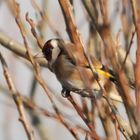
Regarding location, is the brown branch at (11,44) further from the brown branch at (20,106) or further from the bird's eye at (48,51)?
the brown branch at (20,106)

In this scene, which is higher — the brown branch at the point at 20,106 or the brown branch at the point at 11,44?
the brown branch at the point at 11,44

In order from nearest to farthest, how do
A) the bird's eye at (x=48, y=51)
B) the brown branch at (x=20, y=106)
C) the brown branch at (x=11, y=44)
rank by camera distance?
the brown branch at (x=20, y=106) < the brown branch at (x=11, y=44) < the bird's eye at (x=48, y=51)

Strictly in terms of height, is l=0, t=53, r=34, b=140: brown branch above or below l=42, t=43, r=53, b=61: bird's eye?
below

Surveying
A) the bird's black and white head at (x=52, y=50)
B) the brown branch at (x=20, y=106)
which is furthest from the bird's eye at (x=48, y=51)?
the brown branch at (x=20, y=106)

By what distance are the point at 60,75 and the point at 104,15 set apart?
189 centimetres

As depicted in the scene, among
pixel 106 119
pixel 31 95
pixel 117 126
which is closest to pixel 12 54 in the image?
pixel 31 95

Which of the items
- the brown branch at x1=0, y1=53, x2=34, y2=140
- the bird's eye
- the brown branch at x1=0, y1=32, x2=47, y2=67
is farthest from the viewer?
the bird's eye

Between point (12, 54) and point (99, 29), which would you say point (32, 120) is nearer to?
point (12, 54)

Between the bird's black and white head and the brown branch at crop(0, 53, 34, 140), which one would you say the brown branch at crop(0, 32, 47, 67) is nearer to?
the bird's black and white head

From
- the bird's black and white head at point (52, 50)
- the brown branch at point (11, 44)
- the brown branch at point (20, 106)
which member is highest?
the bird's black and white head at point (52, 50)

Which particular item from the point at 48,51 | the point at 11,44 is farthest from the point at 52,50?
the point at 11,44

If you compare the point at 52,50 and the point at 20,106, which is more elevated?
the point at 52,50

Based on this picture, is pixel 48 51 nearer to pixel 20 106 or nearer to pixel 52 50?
pixel 52 50

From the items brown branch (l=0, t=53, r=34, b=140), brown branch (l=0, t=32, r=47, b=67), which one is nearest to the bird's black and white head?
brown branch (l=0, t=32, r=47, b=67)
